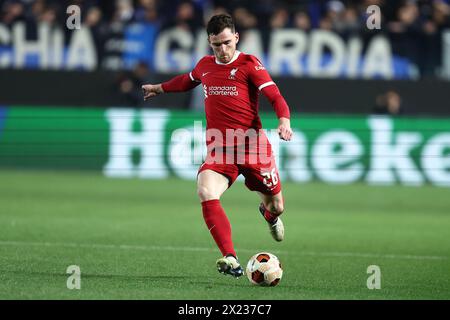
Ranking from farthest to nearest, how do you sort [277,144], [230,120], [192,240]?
[277,144] < [192,240] < [230,120]

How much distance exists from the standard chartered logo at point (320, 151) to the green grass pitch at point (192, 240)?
453 mm

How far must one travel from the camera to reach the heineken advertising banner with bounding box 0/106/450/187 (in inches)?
745

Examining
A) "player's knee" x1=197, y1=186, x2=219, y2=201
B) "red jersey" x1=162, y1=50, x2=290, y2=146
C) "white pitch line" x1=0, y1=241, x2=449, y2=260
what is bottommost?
"white pitch line" x1=0, y1=241, x2=449, y2=260

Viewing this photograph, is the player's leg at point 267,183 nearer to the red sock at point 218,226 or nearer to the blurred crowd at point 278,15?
the red sock at point 218,226

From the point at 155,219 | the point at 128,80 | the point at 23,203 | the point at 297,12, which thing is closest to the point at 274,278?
the point at 155,219

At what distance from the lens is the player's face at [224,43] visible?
8859 millimetres

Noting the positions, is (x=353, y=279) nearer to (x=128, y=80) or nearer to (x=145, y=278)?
(x=145, y=278)

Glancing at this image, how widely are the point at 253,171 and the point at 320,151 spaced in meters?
9.87

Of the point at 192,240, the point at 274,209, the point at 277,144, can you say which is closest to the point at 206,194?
the point at 274,209

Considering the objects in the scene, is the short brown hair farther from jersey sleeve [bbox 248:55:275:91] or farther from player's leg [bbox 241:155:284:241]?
player's leg [bbox 241:155:284:241]

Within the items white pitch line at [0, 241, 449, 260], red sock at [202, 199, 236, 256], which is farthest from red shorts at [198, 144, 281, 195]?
white pitch line at [0, 241, 449, 260]

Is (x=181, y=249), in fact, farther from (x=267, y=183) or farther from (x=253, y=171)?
(x=253, y=171)

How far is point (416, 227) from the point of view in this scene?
13.8 metres

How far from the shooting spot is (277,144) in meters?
18.7
